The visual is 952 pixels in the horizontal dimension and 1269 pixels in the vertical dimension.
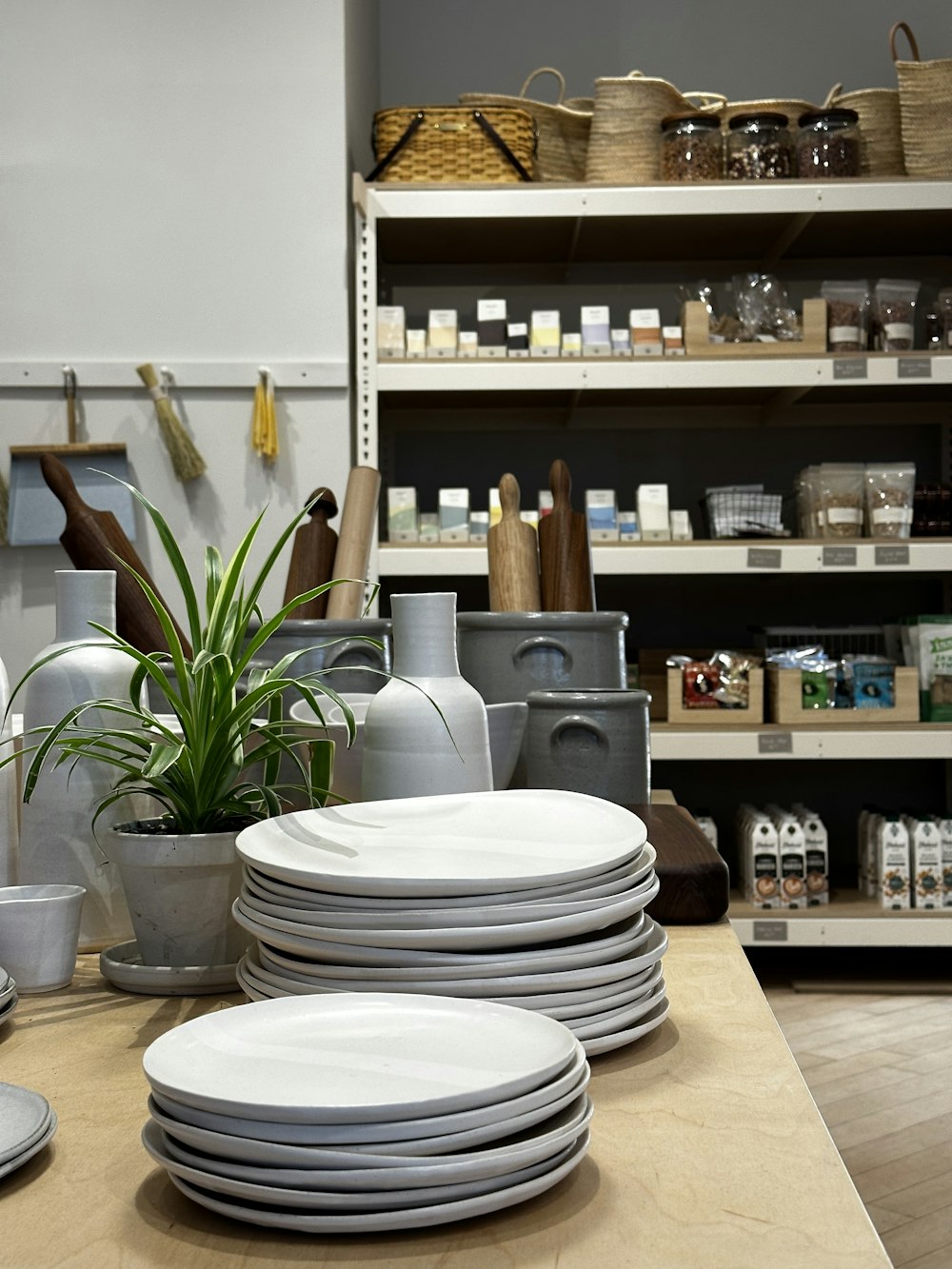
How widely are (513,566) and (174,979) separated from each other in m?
0.77

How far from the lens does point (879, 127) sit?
3529 mm

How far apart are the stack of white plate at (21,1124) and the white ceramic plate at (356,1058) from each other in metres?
0.07

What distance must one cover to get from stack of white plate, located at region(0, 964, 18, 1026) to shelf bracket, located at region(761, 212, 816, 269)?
314 cm

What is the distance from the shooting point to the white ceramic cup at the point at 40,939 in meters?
0.90

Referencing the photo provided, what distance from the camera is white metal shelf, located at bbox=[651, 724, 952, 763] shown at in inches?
132

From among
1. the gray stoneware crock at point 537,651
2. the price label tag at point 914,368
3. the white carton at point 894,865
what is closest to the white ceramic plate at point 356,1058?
the gray stoneware crock at point 537,651

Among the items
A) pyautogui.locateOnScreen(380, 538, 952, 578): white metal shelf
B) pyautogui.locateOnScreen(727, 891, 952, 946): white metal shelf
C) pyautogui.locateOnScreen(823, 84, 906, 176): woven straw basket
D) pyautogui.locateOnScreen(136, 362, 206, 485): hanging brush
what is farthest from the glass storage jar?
pyautogui.locateOnScreen(727, 891, 952, 946): white metal shelf

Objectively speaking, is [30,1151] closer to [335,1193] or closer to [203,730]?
[335,1193]

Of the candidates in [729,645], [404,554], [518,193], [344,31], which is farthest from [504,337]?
[729,645]

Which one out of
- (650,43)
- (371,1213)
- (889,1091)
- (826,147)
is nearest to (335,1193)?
(371,1213)

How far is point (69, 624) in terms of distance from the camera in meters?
1.03

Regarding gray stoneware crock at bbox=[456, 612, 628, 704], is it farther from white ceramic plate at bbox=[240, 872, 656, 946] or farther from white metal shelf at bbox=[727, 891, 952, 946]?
white metal shelf at bbox=[727, 891, 952, 946]

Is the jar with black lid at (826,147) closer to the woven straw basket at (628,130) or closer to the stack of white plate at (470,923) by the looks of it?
the woven straw basket at (628,130)

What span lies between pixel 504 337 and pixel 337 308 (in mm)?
455
